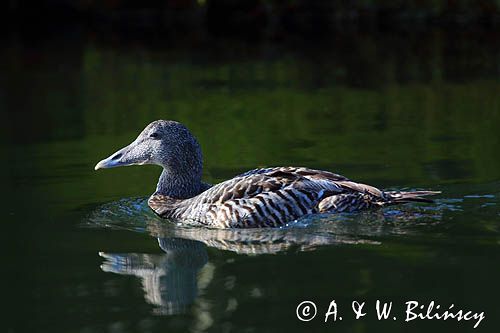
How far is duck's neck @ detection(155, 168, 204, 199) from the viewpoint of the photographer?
9375mm

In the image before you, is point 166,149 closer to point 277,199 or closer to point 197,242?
point 277,199

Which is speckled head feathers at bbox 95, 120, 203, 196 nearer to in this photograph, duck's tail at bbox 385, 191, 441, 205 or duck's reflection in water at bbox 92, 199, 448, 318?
duck's reflection in water at bbox 92, 199, 448, 318

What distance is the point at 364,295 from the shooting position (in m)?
6.14

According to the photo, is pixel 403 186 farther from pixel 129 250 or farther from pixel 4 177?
pixel 4 177

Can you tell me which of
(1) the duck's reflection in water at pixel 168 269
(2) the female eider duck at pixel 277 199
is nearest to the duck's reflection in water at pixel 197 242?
(1) the duck's reflection in water at pixel 168 269

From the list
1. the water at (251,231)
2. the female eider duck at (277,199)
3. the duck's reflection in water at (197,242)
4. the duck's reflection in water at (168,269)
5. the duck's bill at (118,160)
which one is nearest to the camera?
the water at (251,231)

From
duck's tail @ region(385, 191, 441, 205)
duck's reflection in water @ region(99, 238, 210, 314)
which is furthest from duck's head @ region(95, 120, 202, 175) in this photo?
duck's tail @ region(385, 191, 441, 205)

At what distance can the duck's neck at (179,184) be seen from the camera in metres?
9.38

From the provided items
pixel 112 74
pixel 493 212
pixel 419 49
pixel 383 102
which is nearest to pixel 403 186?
pixel 493 212

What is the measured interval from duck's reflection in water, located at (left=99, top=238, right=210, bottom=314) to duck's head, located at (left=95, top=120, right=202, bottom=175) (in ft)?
4.62

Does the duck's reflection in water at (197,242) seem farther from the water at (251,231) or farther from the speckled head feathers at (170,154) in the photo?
the speckled head feathers at (170,154)

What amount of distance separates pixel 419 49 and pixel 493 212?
17443 mm

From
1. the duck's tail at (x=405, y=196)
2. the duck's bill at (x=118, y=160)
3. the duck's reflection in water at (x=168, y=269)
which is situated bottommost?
the duck's reflection in water at (x=168, y=269)

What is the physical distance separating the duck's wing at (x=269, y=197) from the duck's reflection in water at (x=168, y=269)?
19.2 inches
